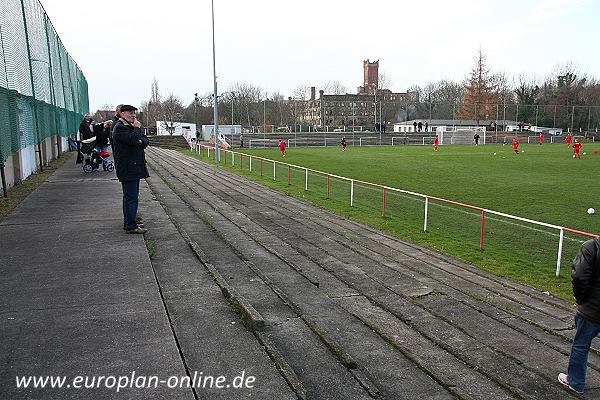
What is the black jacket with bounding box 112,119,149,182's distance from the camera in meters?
7.63

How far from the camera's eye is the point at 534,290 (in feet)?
23.9

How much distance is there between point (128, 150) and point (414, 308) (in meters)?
4.74

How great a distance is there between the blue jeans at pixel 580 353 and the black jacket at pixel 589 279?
89 millimetres

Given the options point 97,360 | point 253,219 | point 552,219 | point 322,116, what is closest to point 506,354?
point 97,360

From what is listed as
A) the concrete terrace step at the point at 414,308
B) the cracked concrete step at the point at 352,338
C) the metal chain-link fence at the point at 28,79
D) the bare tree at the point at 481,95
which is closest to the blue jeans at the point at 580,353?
the concrete terrace step at the point at 414,308

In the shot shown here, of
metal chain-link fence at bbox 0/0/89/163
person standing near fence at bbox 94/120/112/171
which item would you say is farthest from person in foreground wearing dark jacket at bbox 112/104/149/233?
person standing near fence at bbox 94/120/112/171

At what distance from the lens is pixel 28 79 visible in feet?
60.8

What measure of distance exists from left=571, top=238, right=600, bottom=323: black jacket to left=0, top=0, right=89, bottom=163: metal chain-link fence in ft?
41.3

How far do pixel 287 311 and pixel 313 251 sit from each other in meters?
3.29

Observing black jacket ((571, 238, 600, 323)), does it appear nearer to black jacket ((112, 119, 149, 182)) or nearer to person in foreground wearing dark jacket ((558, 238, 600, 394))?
person in foreground wearing dark jacket ((558, 238, 600, 394))

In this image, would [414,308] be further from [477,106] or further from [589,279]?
[477,106]

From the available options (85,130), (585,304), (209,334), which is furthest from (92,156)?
(585,304)

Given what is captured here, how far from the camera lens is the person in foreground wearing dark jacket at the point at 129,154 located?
25.1 ft

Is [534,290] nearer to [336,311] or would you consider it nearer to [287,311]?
[336,311]
